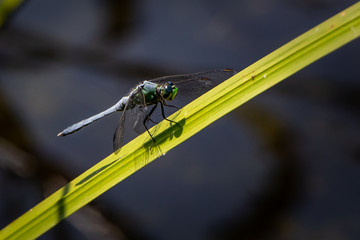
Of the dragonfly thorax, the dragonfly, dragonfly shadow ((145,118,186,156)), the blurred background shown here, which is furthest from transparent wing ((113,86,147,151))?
the blurred background

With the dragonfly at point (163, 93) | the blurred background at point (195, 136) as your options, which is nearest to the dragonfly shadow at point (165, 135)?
the dragonfly at point (163, 93)

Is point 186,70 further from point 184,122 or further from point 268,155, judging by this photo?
point 184,122

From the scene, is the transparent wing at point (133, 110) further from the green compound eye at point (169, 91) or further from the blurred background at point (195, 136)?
the blurred background at point (195, 136)

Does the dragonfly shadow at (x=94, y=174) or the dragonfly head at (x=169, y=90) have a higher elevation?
the dragonfly head at (x=169, y=90)

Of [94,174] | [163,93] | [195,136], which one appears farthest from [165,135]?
[195,136]

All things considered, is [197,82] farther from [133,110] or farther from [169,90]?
[133,110]

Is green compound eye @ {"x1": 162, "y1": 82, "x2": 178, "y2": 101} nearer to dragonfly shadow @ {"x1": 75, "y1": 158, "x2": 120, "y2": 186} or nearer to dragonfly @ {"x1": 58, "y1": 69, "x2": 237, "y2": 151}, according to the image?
dragonfly @ {"x1": 58, "y1": 69, "x2": 237, "y2": 151}
